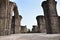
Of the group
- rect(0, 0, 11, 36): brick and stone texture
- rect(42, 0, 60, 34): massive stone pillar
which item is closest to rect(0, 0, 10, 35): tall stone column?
rect(0, 0, 11, 36): brick and stone texture

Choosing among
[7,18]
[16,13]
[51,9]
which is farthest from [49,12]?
Result: [16,13]

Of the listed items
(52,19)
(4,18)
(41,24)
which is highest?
(4,18)

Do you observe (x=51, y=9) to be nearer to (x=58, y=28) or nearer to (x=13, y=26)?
(x=58, y=28)

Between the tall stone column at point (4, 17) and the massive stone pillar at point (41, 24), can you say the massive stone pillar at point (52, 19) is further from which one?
the massive stone pillar at point (41, 24)

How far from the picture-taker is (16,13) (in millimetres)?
18688

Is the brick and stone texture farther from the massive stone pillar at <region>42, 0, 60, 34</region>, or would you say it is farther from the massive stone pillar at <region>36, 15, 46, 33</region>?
the massive stone pillar at <region>36, 15, 46, 33</region>

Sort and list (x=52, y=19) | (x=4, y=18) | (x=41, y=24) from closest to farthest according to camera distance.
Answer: (x=4, y=18), (x=52, y=19), (x=41, y=24)

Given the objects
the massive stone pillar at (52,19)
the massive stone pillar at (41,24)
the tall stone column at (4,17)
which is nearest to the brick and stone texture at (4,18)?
the tall stone column at (4,17)

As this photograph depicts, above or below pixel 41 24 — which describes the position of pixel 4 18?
above

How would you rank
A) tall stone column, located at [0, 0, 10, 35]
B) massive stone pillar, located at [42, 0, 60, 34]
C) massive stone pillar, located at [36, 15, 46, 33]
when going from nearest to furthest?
1. tall stone column, located at [0, 0, 10, 35]
2. massive stone pillar, located at [42, 0, 60, 34]
3. massive stone pillar, located at [36, 15, 46, 33]

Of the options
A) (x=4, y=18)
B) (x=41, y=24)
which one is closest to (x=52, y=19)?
(x=4, y=18)

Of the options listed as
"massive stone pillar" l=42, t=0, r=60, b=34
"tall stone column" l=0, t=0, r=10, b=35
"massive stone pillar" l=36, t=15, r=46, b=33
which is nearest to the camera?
"tall stone column" l=0, t=0, r=10, b=35

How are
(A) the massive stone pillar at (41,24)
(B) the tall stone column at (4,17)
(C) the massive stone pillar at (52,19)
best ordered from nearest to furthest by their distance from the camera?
(B) the tall stone column at (4,17) < (C) the massive stone pillar at (52,19) < (A) the massive stone pillar at (41,24)

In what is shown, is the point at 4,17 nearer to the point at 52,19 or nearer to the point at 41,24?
the point at 52,19
